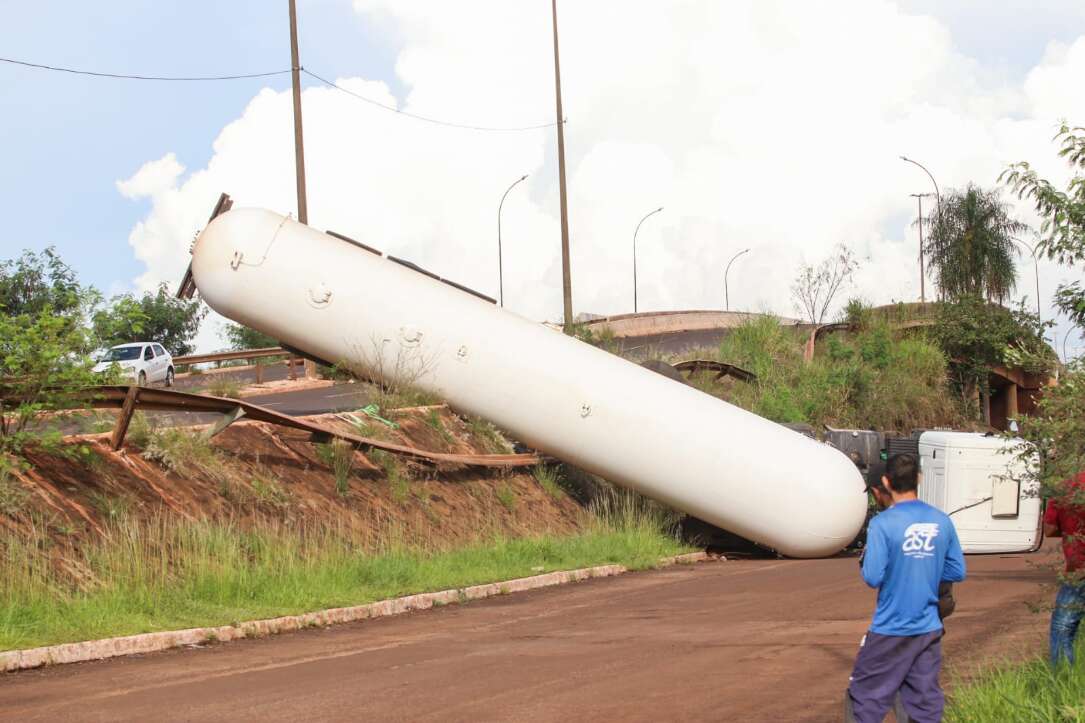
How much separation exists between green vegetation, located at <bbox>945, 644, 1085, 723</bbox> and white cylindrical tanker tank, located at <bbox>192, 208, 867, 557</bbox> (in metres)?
10.2

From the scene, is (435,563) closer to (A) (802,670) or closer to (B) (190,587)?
(B) (190,587)

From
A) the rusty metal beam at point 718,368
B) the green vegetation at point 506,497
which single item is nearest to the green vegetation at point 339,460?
the green vegetation at point 506,497

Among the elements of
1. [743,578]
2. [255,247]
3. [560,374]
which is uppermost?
[255,247]

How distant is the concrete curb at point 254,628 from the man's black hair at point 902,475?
6806 mm

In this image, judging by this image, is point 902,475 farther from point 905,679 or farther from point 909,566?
point 905,679

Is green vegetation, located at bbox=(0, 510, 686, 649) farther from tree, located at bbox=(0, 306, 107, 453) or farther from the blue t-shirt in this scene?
the blue t-shirt

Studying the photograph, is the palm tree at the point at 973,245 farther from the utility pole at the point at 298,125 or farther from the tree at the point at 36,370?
the tree at the point at 36,370

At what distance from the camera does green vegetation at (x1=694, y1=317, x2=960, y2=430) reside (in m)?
32.0

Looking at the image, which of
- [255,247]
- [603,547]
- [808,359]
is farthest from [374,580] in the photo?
[808,359]

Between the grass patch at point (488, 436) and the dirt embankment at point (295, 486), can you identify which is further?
the grass patch at point (488, 436)

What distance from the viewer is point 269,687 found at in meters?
8.98

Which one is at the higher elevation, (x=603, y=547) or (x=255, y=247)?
(x=255, y=247)

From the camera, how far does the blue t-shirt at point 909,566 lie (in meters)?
6.26

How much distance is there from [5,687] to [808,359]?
2999cm
